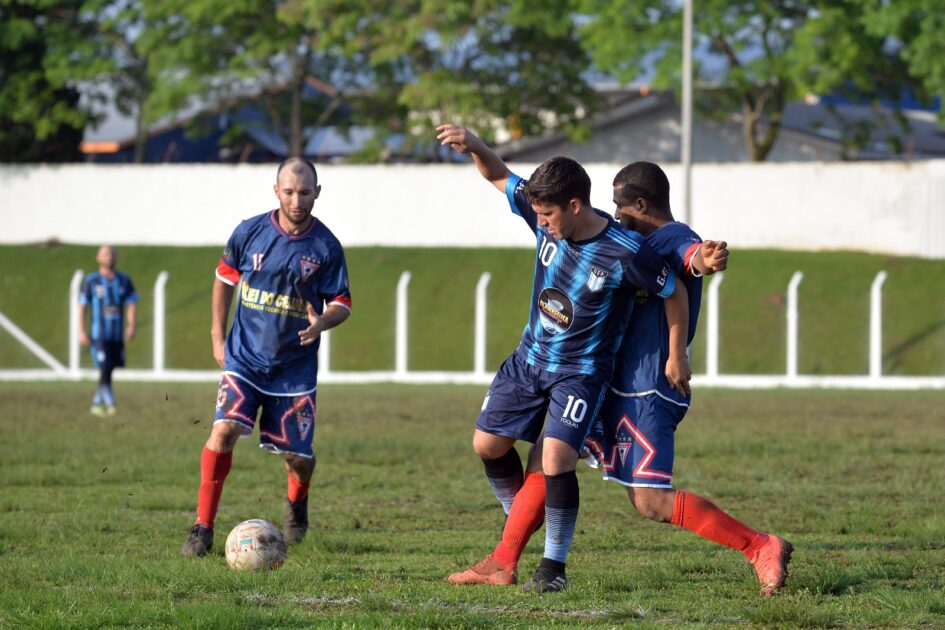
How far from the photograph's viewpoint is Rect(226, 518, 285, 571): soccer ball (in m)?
6.55

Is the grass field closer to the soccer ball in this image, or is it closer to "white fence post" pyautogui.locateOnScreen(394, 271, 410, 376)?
the soccer ball

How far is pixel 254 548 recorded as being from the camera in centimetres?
659

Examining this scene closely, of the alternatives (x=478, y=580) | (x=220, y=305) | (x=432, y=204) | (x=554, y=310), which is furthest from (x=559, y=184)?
(x=432, y=204)

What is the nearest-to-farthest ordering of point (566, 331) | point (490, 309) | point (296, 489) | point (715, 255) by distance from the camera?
1. point (715, 255)
2. point (566, 331)
3. point (296, 489)
4. point (490, 309)

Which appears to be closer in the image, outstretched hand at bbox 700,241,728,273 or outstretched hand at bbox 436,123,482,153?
Result: outstretched hand at bbox 700,241,728,273

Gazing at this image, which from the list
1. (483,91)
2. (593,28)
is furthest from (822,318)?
(483,91)

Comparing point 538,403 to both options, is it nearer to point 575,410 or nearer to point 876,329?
point 575,410

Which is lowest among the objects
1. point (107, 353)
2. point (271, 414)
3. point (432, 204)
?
point (271, 414)

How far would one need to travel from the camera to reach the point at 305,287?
740cm

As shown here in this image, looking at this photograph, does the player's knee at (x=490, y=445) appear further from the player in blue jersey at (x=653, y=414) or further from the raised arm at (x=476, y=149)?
the raised arm at (x=476, y=149)

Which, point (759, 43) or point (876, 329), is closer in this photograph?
point (876, 329)

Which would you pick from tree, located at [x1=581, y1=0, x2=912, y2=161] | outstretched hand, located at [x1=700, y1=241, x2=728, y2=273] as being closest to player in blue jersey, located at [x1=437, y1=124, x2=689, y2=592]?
outstretched hand, located at [x1=700, y1=241, x2=728, y2=273]

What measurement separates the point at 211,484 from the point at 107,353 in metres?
9.34

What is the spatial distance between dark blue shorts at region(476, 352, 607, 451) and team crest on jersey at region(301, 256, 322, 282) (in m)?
1.48
